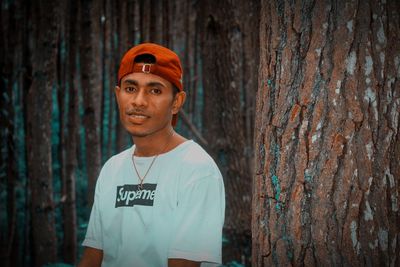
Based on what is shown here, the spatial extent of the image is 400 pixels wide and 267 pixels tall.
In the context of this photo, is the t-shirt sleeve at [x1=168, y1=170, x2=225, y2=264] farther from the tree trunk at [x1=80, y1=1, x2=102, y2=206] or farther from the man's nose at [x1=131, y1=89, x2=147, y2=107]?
the tree trunk at [x1=80, y1=1, x2=102, y2=206]

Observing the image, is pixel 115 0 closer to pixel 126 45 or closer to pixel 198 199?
pixel 126 45

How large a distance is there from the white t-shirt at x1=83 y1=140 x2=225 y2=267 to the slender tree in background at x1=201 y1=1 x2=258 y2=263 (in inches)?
122

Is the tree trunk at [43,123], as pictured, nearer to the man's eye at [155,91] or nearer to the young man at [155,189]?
the young man at [155,189]

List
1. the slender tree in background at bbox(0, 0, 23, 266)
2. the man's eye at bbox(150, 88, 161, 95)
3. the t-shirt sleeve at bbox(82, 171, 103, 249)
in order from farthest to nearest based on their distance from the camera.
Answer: the slender tree in background at bbox(0, 0, 23, 266) < the t-shirt sleeve at bbox(82, 171, 103, 249) < the man's eye at bbox(150, 88, 161, 95)

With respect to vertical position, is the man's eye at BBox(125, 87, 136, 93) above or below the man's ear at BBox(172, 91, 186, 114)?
above

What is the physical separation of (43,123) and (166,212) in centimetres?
340

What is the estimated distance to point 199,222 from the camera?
2289 mm

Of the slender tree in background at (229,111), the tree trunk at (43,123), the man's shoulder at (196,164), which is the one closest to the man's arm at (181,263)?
the man's shoulder at (196,164)

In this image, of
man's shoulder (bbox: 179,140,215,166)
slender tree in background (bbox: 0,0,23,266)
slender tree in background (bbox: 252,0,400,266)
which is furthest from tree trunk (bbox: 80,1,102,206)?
slender tree in background (bbox: 252,0,400,266)

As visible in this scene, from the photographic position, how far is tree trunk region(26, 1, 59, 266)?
543 centimetres

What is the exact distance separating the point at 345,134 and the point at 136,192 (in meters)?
1.00

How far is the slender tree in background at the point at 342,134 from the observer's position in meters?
1.99

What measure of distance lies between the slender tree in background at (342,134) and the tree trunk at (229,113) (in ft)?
11.5

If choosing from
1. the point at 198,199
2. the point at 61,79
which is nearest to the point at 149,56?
the point at 198,199
